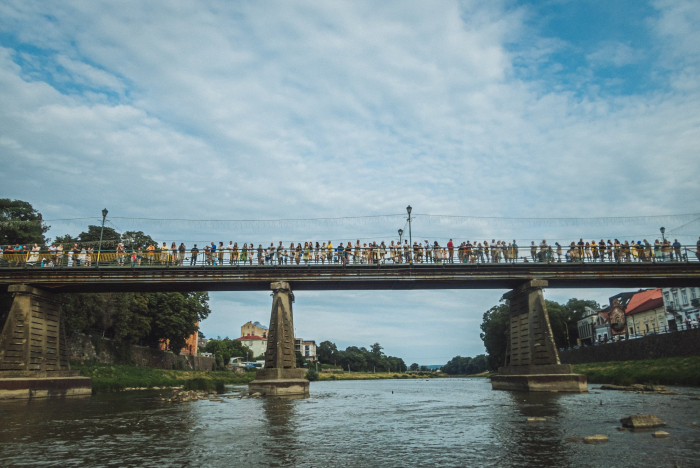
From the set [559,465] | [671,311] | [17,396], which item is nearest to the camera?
[559,465]

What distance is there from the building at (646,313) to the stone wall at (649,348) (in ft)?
47.3

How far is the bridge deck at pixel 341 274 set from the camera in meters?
37.3

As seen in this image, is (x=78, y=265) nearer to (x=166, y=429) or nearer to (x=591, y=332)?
(x=166, y=429)

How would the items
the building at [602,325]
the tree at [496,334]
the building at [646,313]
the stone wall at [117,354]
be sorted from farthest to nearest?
the building at [602,325]
the tree at [496,334]
the building at [646,313]
the stone wall at [117,354]

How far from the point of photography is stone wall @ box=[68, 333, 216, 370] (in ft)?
171

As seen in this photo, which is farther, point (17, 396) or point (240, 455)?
point (17, 396)

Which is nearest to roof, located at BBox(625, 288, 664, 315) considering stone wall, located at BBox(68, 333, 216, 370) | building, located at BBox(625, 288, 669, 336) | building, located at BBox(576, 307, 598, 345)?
building, located at BBox(625, 288, 669, 336)

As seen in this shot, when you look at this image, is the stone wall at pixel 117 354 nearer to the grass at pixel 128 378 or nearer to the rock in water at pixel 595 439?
the grass at pixel 128 378

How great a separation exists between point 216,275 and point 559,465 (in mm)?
31195

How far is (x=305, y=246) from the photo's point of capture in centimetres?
4003

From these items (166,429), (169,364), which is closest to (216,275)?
(166,429)

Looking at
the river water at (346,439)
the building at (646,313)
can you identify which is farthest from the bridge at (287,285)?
the building at (646,313)

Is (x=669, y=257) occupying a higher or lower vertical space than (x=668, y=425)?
higher

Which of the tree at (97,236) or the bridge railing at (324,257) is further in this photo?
the tree at (97,236)
